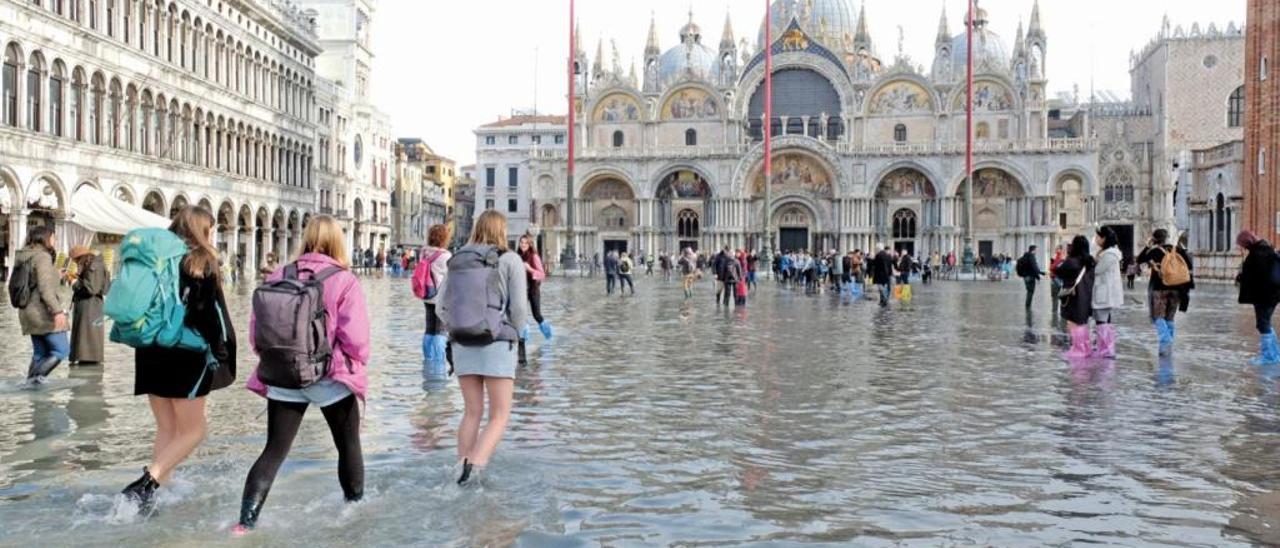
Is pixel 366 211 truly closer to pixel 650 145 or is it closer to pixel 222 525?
pixel 650 145

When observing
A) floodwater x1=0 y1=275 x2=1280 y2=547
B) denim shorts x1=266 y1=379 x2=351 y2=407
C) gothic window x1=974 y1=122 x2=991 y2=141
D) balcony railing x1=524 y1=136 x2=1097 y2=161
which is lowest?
floodwater x1=0 y1=275 x2=1280 y2=547

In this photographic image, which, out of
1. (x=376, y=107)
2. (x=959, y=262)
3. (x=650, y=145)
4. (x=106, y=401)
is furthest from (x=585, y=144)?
(x=106, y=401)

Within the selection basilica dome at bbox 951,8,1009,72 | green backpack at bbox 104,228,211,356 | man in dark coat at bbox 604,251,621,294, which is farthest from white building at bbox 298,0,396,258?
green backpack at bbox 104,228,211,356

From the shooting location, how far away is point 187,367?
5.81 m

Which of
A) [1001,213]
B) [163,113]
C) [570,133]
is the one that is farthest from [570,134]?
[1001,213]

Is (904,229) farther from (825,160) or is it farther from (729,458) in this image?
(729,458)

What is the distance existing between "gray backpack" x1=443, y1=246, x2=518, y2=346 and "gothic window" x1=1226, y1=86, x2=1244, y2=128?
74.9m

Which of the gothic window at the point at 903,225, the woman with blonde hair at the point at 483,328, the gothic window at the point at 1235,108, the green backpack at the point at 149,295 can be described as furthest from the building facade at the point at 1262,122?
the green backpack at the point at 149,295

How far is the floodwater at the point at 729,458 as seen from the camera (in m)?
5.61

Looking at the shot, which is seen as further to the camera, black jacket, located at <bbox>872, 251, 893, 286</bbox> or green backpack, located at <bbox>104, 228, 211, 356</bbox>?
black jacket, located at <bbox>872, 251, 893, 286</bbox>

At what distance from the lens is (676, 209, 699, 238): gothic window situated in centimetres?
7244

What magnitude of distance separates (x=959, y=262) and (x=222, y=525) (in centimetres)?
6560

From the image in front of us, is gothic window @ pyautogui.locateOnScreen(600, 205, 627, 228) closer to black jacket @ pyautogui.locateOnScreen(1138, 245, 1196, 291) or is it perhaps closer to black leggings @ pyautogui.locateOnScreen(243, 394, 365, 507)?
black jacket @ pyautogui.locateOnScreen(1138, 245, 1196, 291)

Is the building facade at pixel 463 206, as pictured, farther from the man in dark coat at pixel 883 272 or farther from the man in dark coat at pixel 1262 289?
the man in dark coat at pixel 1262 289
